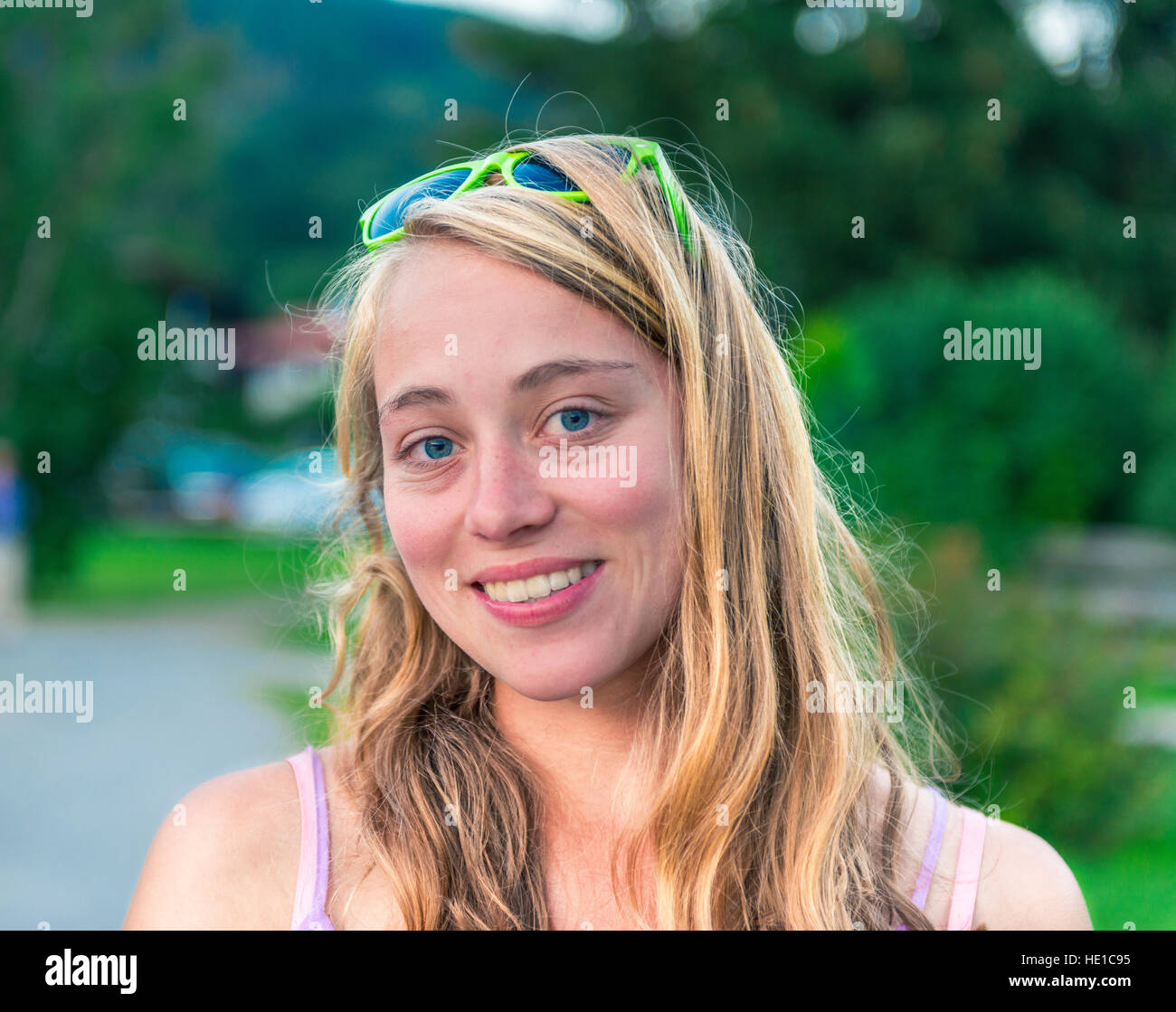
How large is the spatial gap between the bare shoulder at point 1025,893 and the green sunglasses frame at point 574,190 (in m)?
1.08

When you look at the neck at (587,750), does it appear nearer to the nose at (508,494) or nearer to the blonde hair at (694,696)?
the blonde hair at (694,696)

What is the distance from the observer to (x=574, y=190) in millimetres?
1783

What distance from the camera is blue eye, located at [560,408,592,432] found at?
1636 millimetres

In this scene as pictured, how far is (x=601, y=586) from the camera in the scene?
5.42 ft

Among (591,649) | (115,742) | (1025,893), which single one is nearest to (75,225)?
(115,742)

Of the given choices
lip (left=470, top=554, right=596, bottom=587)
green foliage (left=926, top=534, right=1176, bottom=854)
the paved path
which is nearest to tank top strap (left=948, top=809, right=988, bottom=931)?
lip (left=470, top=554, right=596, bottom=587)

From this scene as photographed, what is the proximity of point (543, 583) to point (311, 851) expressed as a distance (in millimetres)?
557

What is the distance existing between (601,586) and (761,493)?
364 millimetres

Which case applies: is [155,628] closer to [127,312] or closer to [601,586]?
[127,312]

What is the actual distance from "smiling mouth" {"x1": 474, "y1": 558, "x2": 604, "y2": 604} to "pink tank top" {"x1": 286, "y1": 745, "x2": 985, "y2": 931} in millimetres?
464

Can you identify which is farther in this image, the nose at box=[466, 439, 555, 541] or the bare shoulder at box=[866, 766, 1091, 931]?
the bare shoulder at box=[866, 766, 1091, 931]

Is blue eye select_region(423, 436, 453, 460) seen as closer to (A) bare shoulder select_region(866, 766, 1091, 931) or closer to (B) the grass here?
(A) bare shoulder select_region(866, 766, 1091, 931)

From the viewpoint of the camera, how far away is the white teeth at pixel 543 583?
64.6 inches

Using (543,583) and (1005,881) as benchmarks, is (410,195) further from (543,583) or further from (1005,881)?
(1005,881)
